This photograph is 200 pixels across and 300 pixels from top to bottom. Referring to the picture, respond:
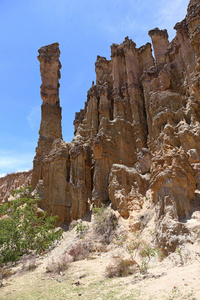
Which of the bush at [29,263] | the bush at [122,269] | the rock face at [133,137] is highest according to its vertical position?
the rock face at [133,137]

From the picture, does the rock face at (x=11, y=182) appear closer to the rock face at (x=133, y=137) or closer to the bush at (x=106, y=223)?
the rock face at (x=133, y=137)

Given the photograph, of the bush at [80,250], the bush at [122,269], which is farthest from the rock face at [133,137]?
the bush at [80,250]

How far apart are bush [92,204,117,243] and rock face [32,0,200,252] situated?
889 mm

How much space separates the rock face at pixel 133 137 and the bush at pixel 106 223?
0.89 meters

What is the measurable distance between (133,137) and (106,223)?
10729mm

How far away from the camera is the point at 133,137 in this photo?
2539 cm

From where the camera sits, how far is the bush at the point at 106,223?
55.3 ft

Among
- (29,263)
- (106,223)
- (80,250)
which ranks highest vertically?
(106,223)

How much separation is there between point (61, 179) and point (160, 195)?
1457cm

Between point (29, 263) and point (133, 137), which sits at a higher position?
point (133, 137)

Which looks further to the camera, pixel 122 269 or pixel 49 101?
pixel 49 101

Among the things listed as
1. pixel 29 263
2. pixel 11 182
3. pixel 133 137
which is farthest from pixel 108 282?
pixel 11 182

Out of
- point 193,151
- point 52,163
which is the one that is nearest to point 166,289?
point 193,151

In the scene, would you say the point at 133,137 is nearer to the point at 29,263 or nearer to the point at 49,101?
the point at 49,101
